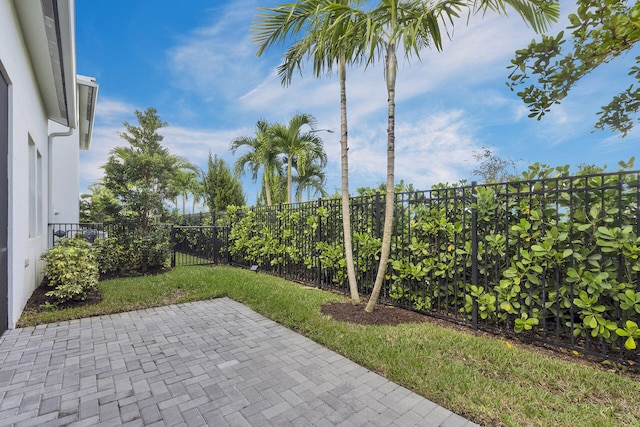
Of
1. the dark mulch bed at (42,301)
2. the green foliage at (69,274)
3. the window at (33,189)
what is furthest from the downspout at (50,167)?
the green foliage at (69,274)

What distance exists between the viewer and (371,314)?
4152mm

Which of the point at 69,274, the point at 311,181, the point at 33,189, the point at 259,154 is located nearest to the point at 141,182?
the point at 33,189

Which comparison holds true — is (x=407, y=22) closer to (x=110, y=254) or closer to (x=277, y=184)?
(x=110, y=254)

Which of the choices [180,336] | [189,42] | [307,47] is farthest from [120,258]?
[307,47]

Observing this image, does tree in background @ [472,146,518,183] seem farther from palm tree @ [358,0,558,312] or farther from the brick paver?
the brick paver

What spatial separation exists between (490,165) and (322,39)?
15.3 m

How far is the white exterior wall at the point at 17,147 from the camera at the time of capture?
354 centimetres

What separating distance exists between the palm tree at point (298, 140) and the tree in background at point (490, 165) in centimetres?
879

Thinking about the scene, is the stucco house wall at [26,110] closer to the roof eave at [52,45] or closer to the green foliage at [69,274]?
the roof eave at [52,45]

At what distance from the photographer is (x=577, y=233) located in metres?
2.98

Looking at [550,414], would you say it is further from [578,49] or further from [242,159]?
[242,159]

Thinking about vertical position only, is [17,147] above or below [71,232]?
above

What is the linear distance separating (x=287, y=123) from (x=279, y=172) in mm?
2793

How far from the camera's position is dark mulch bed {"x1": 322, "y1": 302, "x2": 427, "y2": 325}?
156 inches
